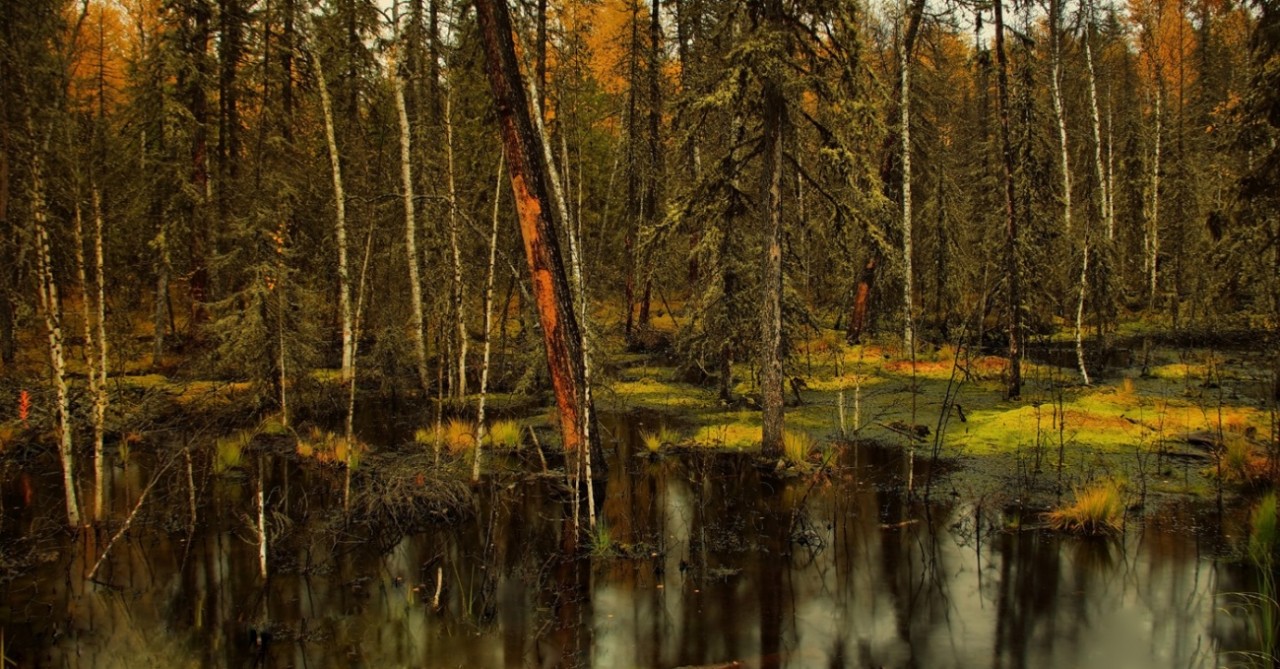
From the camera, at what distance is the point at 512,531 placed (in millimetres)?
10195

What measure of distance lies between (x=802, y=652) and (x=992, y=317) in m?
32.8

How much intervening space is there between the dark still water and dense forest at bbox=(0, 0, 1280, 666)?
0.13 meters

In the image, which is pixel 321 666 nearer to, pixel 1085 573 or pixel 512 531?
pixel 512 531

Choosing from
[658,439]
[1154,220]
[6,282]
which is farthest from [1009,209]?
[1154,220]

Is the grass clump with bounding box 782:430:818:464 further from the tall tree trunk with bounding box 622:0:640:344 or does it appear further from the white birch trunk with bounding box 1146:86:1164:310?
the white birch trunk with bounding box 1146:86:1164:310

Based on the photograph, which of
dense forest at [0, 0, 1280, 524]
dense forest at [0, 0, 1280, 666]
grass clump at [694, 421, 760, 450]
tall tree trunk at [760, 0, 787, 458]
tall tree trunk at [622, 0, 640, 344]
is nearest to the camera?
dense forest at [0, 0, 1280, 666]

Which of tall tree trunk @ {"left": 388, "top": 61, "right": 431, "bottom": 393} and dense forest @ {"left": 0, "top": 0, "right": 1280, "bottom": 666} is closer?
dense forest @ {"left": 0, "top": 0, "right": 1280, "bottom": 666}

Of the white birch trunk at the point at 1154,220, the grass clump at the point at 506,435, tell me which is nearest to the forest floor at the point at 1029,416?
the grass clump at the point at 506,435

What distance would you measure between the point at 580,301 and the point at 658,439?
604 centimetres

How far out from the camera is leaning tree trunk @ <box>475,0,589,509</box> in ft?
34.9

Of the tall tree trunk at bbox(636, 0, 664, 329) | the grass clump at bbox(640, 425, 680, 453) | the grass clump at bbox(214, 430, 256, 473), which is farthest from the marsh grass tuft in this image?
the tall tree trunk at bbox(636, 0, 664, 329)

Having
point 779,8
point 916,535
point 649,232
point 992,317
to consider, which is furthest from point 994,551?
point 992,317

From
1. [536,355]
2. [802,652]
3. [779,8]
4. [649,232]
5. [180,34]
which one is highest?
[180,34]

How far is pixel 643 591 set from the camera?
8.21 metres
